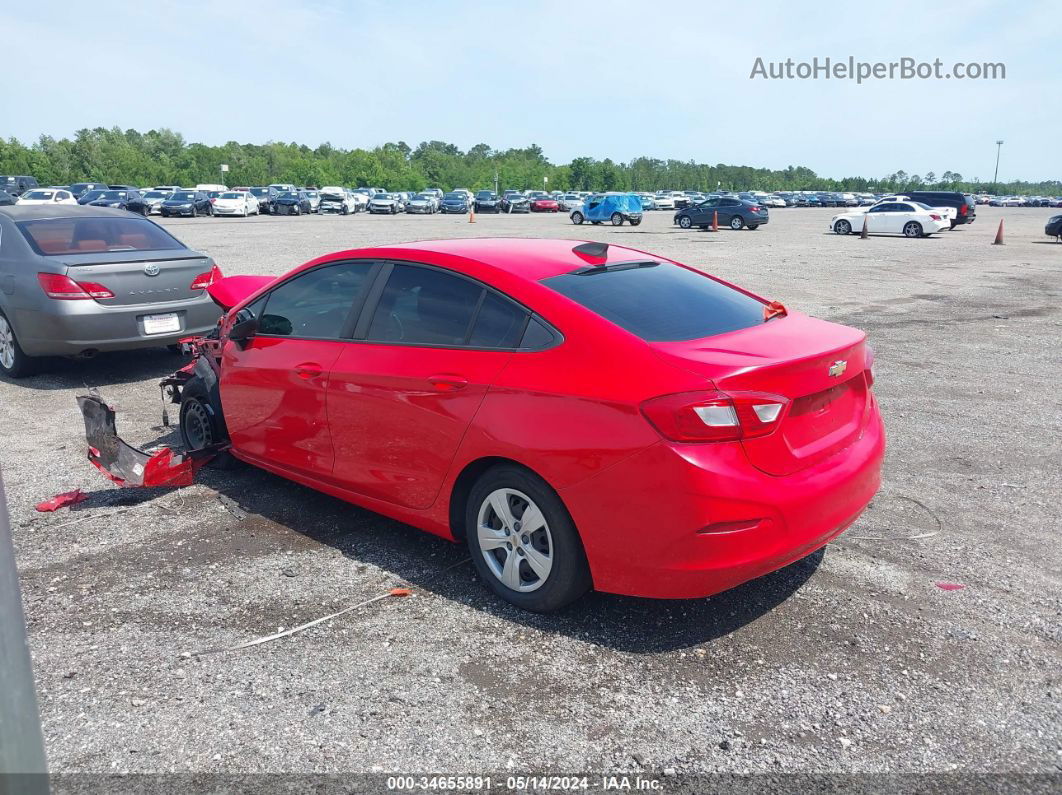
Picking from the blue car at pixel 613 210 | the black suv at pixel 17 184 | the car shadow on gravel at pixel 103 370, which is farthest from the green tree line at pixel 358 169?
the car shadow on gravel at pixel 103 370

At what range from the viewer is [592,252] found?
4.63m

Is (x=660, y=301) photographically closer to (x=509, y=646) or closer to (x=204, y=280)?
(x=509, y=646)

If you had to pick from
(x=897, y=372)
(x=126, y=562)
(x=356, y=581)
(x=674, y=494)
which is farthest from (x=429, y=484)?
(x=897, y=372)

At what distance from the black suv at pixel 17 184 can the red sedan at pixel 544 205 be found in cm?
3181

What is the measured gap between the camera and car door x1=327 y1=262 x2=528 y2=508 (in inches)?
161

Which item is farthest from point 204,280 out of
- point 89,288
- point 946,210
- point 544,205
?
point 544,205

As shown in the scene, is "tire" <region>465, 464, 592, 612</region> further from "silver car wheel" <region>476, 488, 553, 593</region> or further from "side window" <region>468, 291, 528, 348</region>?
"side window" <region>468, 291, 528, 348</region>

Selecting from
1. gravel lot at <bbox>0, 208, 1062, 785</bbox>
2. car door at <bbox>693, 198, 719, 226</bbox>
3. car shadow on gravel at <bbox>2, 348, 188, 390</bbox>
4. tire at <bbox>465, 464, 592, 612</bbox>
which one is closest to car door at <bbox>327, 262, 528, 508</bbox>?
tire at <bbox>465, 464, 592, 612</bbox>

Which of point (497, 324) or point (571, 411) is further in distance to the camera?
point (497, 324)

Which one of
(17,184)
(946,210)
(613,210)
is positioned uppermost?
(17,184)

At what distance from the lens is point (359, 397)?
456 cm

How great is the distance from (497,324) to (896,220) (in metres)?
35.6

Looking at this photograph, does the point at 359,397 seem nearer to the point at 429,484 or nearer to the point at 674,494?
the point at 429,484

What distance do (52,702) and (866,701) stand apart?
309cm
